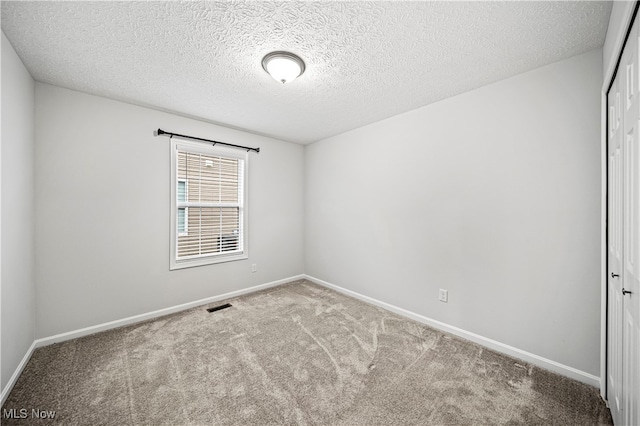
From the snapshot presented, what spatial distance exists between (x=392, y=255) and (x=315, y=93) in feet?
6.90

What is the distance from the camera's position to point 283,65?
77.6 inches

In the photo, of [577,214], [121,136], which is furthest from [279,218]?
[577,214]

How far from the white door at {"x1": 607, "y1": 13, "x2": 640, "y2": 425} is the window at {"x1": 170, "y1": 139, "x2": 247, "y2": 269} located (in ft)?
12.2

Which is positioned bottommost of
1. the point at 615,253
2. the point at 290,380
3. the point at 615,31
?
the point at 290,380

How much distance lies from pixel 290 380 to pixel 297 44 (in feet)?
8.16

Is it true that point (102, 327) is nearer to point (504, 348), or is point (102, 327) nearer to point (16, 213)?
point (16, 213)

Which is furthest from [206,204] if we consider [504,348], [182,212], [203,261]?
[504,348]

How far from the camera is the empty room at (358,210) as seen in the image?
1.58 metres

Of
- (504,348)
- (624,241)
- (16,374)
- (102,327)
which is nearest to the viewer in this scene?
(624,241)

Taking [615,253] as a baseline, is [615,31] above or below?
above

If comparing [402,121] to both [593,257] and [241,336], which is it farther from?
[241,336]

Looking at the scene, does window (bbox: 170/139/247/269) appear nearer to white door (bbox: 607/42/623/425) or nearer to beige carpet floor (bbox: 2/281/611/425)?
beige carpet floor (bbox: 2/281/611/425)

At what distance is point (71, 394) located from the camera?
5.79 ft

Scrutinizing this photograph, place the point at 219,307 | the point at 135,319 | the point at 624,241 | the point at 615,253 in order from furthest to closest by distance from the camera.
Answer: the point at 219,307 < the point at 135,319 < the point at 615,253 < the point at 624,241
